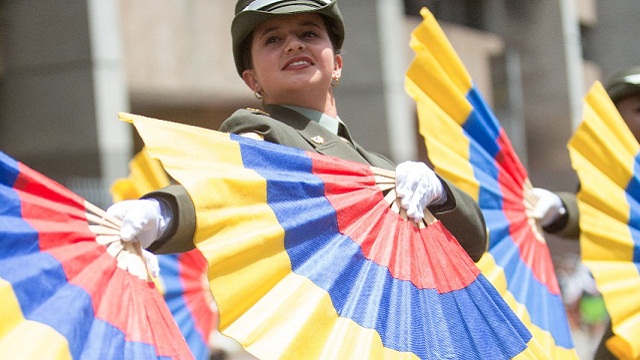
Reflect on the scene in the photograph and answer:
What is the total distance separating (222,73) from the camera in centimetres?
1234

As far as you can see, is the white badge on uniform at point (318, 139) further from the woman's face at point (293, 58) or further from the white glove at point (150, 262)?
the white glove at point (150, 262)

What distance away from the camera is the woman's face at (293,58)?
278 centimetres

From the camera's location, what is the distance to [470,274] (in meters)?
2.68

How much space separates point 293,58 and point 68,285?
2.87 ft

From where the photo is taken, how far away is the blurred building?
402 inches

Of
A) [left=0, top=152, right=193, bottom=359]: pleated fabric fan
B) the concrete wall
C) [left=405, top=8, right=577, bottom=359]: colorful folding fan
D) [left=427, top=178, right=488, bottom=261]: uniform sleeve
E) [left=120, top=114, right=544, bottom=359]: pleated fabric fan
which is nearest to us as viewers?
[left=0, top=152, right=193, bottom=359]: pleated fabric fan

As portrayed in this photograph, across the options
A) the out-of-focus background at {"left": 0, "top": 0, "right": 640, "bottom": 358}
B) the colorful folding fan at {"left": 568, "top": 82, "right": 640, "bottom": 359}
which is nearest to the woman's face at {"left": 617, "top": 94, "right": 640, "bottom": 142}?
the colorful folding fan at {"left": 568, "top": 82, "right": 640, "bottom": 359}

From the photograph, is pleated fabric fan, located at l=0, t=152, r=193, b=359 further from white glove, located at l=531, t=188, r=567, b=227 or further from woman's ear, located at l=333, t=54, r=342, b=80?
white glove, located at l=531, t=188, r=567, b=227

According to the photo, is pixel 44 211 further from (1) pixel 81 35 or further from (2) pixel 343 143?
(1) pixel 81 35

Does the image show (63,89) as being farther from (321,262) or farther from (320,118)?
(321,262)

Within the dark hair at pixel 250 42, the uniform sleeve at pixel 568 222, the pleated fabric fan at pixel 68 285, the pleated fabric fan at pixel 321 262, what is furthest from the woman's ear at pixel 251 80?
the uniform sleeve at pixel 568 222

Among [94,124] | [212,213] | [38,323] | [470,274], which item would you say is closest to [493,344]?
[470,274]

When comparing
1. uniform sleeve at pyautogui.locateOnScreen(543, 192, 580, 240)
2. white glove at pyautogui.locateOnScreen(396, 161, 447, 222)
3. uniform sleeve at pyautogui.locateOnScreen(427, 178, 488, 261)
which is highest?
white glove at pyautogui.locateOnScreen(396, 161, 447, 222)

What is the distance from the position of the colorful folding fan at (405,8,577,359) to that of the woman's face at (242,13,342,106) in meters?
0.42
